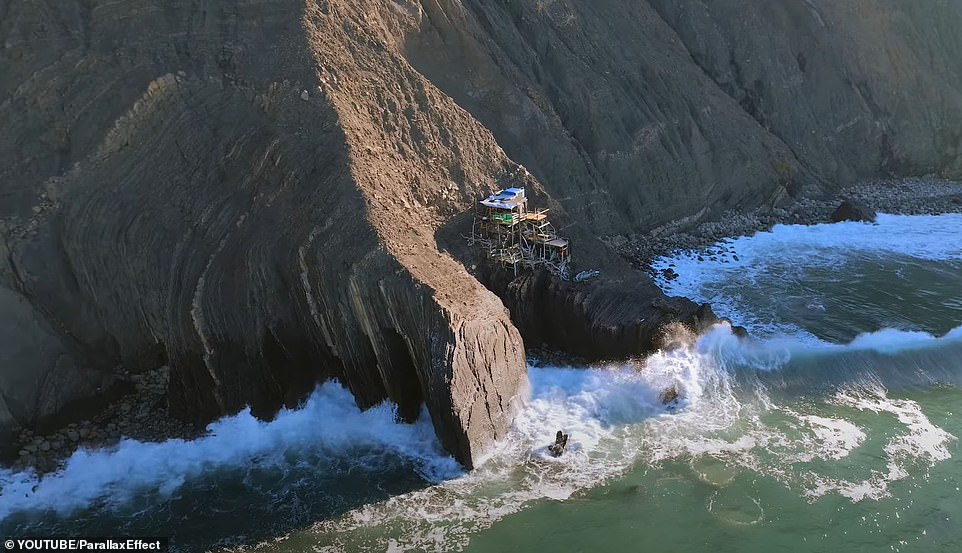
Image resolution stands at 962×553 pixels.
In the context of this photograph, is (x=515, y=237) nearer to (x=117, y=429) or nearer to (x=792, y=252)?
(x=117, y=429)

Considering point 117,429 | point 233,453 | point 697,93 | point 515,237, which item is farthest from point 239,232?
point 697,93

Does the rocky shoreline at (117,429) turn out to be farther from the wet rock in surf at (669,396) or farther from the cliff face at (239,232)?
the wet rock in surf at (669,396)

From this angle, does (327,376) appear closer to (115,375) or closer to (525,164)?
(115,375)

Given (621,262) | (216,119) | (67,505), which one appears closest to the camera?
(67,505)

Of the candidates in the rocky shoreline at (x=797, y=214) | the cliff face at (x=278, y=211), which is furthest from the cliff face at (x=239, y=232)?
the rocky shoreline at (x=797, y=214)

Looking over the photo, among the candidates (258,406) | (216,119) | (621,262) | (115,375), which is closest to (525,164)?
(621,262)

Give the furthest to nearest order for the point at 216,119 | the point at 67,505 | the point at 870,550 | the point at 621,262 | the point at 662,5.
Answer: the point at 662,5 → the point at 621,262 → the point at 216,119 → the point at 67,505 → the point at 870,550
